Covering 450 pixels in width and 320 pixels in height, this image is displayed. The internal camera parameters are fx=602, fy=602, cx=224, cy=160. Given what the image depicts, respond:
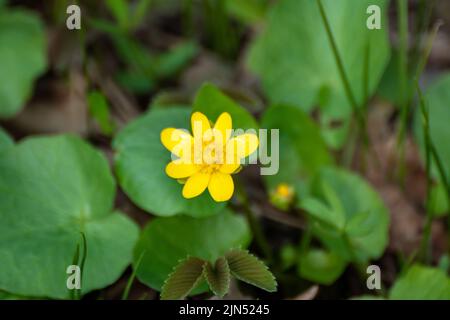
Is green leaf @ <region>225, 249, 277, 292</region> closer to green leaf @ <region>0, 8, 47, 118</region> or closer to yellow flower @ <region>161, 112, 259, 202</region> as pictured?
yellow flower @ <region>161, 112, 259, 202</region>

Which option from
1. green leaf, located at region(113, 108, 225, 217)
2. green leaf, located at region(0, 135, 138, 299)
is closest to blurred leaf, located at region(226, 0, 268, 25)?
green leaf, located at region(113, 108, 225, 217)

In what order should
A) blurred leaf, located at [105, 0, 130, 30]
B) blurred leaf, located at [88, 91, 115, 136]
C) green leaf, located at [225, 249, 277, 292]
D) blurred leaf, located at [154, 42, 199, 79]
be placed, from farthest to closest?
blurred leaf, located at [154, 42, 199, 79], blurred leaf, located at [105, 0, 130, 30], blurred leaf, located at [88, 91, 115, 136], green leaf, located at [225, 249, 277, 292]

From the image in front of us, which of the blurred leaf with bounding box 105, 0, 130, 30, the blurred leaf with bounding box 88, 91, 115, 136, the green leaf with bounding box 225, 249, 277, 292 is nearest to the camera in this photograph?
the green leaf with bounding box 225, 249, 277, 292

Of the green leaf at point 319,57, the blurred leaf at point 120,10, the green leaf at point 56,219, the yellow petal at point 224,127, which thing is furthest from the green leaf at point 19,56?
the yellow petal at point 224,127

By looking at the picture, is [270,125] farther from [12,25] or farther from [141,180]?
[12,25]

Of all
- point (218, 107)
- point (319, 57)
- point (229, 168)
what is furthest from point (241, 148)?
point (319, 57)

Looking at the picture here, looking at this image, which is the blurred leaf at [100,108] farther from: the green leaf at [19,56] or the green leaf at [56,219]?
the green leaf at [19,56]
